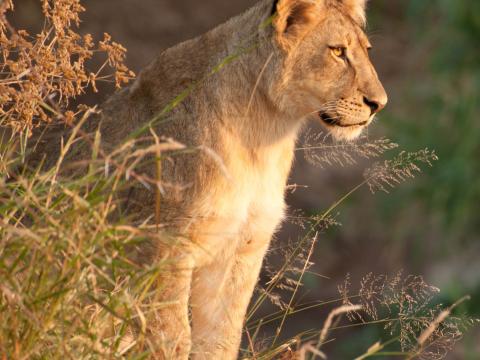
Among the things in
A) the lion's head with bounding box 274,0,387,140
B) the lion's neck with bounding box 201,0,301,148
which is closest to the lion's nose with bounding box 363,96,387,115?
the lion's head with bounding box 274,0,387,140

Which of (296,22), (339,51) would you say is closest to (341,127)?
(339,51)

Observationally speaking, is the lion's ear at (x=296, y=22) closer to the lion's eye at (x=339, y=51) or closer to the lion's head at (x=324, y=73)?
the lion's head at (x=324, y=73)

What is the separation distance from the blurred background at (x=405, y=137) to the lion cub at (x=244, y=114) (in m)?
6.57

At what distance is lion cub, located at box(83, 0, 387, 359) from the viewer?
413 centimetres

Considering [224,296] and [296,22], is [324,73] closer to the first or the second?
[296,22]

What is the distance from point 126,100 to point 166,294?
925 mm

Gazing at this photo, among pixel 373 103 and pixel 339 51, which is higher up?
pixel 339 51

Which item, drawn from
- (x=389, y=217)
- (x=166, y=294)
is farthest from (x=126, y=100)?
(x=389, y=217)

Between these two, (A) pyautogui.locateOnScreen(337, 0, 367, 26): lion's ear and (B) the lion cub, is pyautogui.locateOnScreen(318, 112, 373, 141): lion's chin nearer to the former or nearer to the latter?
(B) the lion cub

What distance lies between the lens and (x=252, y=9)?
4.34 metres

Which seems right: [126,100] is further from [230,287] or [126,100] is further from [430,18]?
[430,18]

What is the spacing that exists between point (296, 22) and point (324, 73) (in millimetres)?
213

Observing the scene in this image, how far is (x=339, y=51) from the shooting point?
14.0ft

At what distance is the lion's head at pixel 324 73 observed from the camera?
13.8 ft
